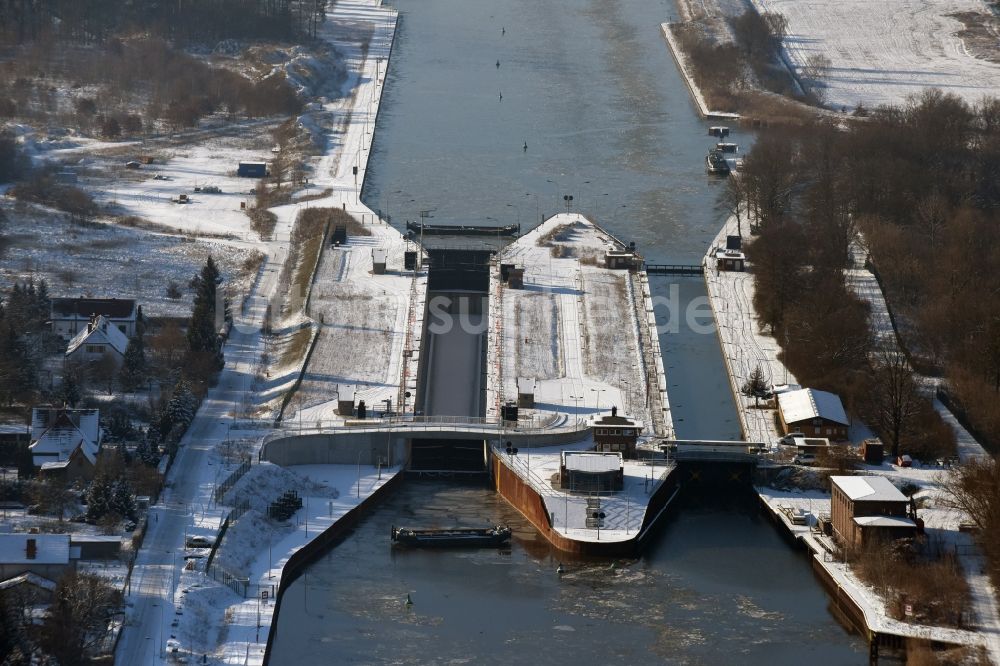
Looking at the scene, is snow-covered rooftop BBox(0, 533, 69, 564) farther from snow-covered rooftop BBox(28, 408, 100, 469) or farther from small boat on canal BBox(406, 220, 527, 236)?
small boat on canal BBox(406, 220, 527, 236)

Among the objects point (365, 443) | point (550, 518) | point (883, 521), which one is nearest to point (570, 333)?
point (365, 443)

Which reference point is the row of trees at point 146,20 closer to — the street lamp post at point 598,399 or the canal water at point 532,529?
the canal water at point 532,529

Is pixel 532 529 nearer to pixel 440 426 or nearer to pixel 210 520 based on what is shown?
pixel 440 426

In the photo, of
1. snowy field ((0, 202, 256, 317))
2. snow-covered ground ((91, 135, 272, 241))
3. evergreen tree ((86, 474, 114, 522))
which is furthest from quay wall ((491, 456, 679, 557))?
snow-covered ground ((91, 135, 272, 241))

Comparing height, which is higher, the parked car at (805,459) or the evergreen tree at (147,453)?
the evergreen tree at (147,453)

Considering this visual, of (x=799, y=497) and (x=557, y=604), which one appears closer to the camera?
(x=557, y=604)

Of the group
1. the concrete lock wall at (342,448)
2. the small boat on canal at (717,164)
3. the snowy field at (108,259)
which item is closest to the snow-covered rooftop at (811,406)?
the concrete lock wall at (342,448)
